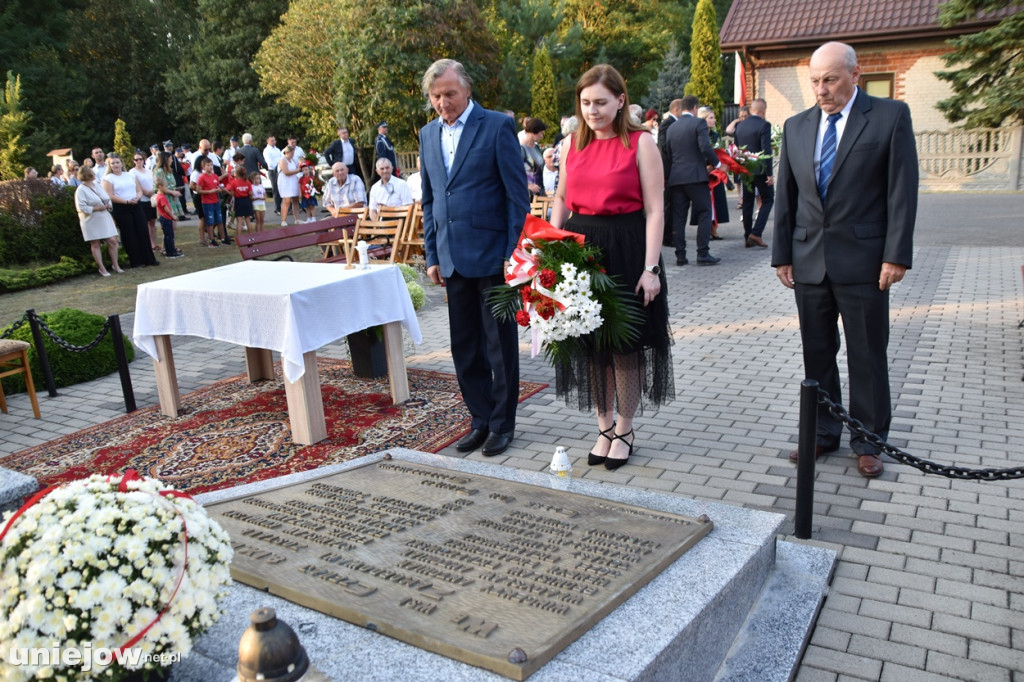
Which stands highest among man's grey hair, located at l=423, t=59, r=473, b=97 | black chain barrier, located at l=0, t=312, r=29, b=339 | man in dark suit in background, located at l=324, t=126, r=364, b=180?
man's grey hair, located at l=423, t=59, r=473, b=97

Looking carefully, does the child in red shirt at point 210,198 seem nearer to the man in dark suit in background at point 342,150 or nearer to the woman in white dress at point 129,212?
the woman in white dress at point 129,212

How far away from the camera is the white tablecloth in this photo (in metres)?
5.59

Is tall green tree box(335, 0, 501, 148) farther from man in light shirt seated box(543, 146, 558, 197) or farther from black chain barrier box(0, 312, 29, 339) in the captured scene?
black chain barrier box(0, 312, 29, 339)

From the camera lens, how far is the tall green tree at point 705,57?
2911 centimetres

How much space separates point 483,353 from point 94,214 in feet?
34.9

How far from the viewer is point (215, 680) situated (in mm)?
2547

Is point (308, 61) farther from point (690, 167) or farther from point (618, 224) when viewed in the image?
point (618, 224)

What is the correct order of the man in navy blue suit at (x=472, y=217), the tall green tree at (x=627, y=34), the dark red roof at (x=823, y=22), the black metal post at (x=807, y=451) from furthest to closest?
the tall green tree at (x=627, y=34) < the dark red roof at (x=823, y=22) < the man in navy blue suit at (x=472, y=217) < the black metal post at (x=807, y=451)

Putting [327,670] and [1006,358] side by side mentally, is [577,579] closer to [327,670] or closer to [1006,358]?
[327,670]

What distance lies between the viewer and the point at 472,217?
5.06m

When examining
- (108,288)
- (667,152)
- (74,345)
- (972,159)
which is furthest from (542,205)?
(972,159)

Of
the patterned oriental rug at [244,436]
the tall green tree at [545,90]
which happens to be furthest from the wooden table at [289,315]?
the tall green tree at [545,90]

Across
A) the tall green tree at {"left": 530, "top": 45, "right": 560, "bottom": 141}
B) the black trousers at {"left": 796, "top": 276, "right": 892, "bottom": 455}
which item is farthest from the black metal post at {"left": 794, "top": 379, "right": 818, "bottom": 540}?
the tall green tree at {"left": 530, "top": 45, "right": 560, "bottom": 141}

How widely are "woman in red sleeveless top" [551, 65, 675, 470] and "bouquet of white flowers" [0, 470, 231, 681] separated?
2.67 metres
